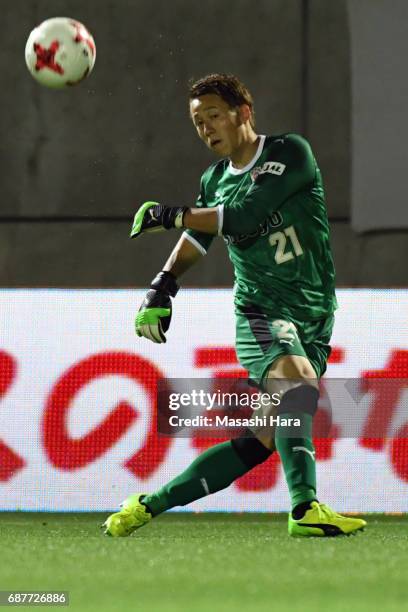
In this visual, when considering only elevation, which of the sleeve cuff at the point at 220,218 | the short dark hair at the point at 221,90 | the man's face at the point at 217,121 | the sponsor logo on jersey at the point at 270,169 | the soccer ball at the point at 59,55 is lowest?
the sleeve cuff at the point at 220,218

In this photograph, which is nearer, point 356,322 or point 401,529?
point 401,529

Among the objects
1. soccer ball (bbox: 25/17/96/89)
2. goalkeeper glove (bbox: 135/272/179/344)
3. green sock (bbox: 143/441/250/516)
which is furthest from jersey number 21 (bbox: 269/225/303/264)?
soccer ball (bbox: 25/17/96/89)

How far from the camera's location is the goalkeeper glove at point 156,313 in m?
4.23

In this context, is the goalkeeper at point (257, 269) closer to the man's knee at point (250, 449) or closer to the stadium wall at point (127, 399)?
the man's knee at point (250, 449)

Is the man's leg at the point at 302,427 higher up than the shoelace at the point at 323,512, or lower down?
higher up

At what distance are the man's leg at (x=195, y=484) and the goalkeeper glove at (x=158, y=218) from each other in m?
0.69

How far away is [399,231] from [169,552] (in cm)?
493

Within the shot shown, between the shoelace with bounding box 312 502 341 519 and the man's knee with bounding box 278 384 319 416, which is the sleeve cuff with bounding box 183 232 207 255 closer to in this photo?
the man's knee with bounding box 278 384 319 416

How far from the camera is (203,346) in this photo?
548 cm

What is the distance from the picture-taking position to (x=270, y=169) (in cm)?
416

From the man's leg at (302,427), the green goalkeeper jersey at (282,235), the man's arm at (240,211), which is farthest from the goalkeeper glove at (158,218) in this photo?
the man's leg at (302,427)

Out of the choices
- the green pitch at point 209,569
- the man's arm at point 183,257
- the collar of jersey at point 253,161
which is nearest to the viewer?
the green pitch at point 209,569

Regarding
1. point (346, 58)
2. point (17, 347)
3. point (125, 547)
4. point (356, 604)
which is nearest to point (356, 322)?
point (17, 347)

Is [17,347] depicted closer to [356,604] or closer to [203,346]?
[203,346]
